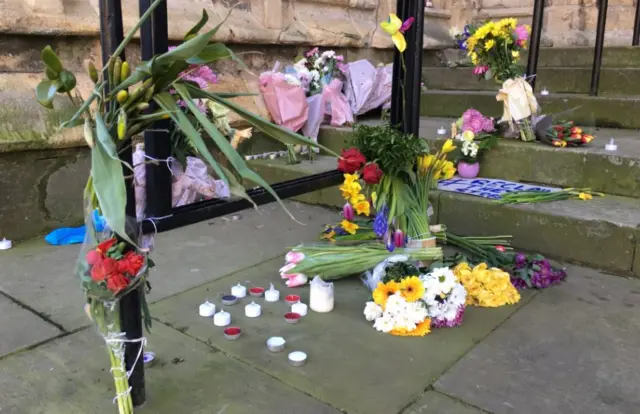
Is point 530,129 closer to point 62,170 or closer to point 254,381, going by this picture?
point 254,381

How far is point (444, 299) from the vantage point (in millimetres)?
2133

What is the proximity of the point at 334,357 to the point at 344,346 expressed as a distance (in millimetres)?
92

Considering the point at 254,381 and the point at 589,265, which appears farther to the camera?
the point at 589,265

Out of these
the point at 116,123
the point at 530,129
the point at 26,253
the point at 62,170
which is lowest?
the point at 26,253

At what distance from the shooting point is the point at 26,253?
117 inches

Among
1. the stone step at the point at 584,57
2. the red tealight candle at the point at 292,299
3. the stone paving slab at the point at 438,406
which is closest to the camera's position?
the stone paving slab at the point at 438,406

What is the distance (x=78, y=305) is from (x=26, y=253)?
2.85ft

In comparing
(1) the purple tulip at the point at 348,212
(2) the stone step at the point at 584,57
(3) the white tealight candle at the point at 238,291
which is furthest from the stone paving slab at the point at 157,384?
(2) the stone step at the point at 584,57

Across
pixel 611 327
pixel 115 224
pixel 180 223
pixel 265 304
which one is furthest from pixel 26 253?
pixel 611 327

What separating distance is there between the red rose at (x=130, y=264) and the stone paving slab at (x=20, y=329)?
0.88 m

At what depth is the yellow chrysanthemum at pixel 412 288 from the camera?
6.86 feet

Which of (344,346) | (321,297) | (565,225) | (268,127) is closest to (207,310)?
(321,297)

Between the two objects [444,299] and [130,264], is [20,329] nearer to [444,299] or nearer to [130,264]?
[130,264]

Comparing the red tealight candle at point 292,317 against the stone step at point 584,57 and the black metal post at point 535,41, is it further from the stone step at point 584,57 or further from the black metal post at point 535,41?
the stone step at point 584,57
